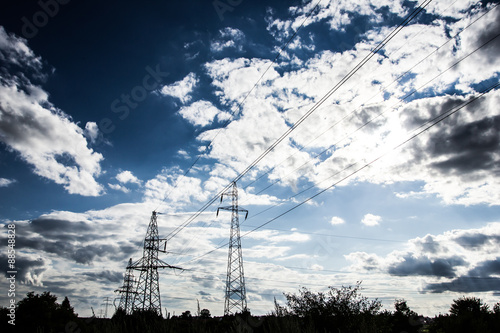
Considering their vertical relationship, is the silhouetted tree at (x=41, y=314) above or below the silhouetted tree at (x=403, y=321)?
above

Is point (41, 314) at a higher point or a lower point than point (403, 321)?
higher

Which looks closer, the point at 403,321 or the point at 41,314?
the point at 41,314

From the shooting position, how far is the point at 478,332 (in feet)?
72.3

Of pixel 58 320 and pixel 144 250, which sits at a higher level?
pixel 144 250

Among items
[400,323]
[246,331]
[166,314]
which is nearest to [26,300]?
[166,314]

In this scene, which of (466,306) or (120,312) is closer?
(120,312)

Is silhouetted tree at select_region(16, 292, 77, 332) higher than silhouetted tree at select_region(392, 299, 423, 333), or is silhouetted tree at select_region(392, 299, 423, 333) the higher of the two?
silhouetted tree at select_region(16, 292, 77, 332)

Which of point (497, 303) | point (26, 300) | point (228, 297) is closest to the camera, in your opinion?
point (26, 300)

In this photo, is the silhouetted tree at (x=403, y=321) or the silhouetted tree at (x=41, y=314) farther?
the silhouetted tree at (x=403, y=321)

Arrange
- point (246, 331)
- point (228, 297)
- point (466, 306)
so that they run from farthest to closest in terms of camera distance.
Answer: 1. point (466, 306)
2. point (228, 297)
3. point (246, 331)

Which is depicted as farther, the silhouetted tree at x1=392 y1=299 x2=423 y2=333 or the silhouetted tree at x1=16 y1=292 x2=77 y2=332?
the silhouetted tree at x1=392 y1=299 x2=423 y2=333

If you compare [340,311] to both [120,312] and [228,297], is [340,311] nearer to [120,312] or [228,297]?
[228,297]

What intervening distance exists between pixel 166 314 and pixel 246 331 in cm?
233

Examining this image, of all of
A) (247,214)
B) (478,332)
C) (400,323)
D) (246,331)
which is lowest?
(400,323)
